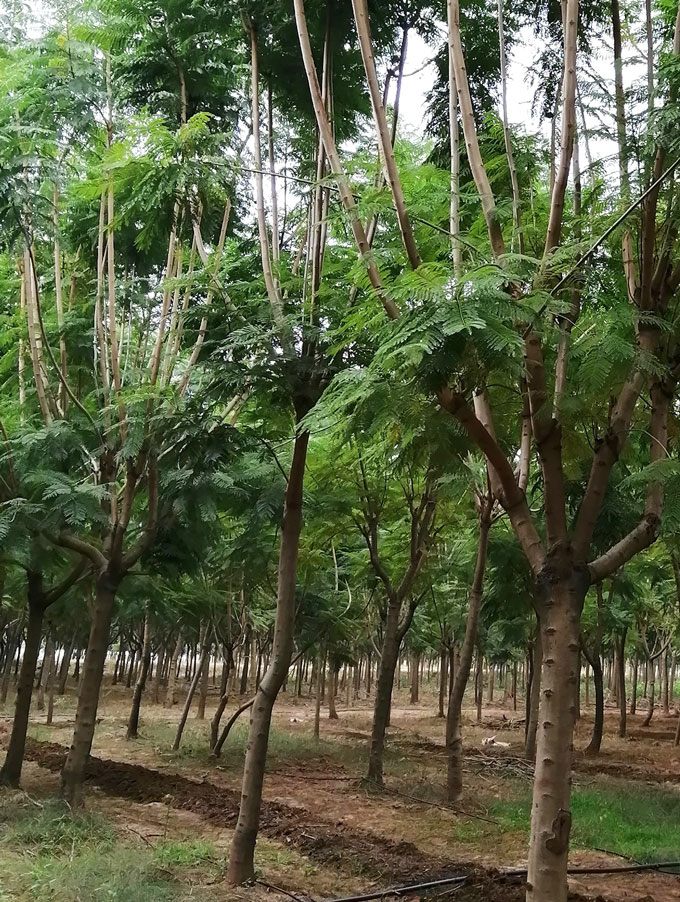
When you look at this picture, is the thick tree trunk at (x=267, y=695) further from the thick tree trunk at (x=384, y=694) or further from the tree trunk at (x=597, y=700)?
the tree trunk at (x=597, y=700)

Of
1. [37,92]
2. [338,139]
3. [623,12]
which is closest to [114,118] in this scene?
[37,92]

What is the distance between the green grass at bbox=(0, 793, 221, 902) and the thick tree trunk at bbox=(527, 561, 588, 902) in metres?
3.11

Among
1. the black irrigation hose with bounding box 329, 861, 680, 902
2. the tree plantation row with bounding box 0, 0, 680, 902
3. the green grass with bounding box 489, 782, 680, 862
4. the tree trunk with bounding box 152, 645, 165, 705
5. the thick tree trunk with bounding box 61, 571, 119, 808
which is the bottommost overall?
the tree trunk with bounding box 152, 645, 165, 705

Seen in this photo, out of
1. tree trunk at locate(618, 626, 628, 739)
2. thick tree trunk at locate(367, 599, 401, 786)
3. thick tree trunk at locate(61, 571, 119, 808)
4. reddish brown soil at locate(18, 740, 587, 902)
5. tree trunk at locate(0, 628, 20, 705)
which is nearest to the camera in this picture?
reddish brown soil at locate(18, 740, 587, 902)

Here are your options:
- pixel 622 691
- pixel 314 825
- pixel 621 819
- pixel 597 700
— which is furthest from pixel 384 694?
pixel 622 691

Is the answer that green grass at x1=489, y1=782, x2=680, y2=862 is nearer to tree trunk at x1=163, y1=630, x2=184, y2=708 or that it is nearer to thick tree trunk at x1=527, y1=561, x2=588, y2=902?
thick tree trunk at x1=527, y1=561, x2=588, y2=902

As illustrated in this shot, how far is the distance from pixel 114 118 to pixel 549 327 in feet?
20.5

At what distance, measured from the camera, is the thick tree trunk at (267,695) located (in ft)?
21.1

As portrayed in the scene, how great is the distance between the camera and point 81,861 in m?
6.68

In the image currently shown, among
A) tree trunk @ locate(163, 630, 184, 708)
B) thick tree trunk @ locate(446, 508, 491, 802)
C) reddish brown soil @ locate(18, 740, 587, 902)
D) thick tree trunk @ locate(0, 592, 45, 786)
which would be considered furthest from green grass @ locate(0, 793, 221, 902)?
tree trunk @ locate(163, 630, 184, 708)

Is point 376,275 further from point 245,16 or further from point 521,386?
point 245,16

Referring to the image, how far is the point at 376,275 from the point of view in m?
4.32

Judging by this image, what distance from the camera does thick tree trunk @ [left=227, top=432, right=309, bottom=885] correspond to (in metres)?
6.43

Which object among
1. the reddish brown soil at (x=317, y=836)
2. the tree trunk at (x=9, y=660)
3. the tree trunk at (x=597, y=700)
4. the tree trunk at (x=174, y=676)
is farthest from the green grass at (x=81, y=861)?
the tree trunk at (x=174, y=676)
